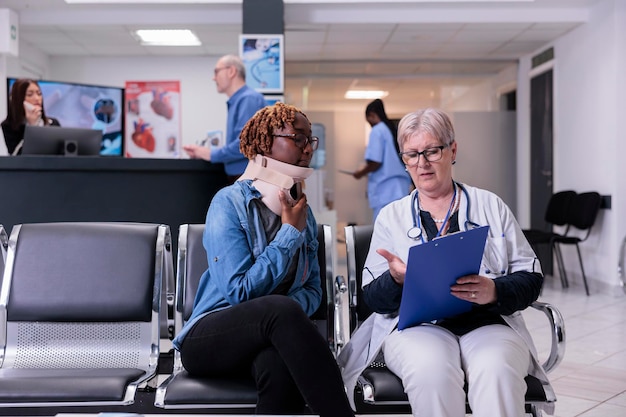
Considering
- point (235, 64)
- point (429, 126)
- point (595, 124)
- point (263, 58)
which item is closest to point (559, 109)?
point (595, 124)

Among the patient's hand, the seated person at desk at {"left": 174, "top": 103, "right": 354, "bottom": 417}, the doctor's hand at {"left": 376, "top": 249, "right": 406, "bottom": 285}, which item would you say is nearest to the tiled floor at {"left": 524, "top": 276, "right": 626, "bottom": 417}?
the doctor's hand at {"left": 376, "top": 249, "right": 406, "bottom": 285}

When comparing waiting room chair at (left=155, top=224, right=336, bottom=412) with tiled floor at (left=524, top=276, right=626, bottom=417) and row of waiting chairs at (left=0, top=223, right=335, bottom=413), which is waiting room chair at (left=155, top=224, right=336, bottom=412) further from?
tiled floor at (left=524, top=276, right=626, bottom=417)

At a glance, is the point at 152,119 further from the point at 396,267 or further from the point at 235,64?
the point at 396,267

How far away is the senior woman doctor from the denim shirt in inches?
8.9

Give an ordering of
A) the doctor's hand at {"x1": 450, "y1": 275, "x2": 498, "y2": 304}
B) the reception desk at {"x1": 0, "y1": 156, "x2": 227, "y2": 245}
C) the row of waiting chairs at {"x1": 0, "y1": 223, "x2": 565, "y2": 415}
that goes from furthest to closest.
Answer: the reception desk at {"x1": 0, "y1": 156, "x2": 227, "y2": 245} → the row of waiting chairs at {"x1": 0, "y1": 223, "x2": 565, "y2": 415} → the doctor's hand at {"x1": 450, "y1": 275, "x2": 498, "y2": 304}

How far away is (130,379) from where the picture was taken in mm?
1927

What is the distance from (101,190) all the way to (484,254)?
2493 millimetres

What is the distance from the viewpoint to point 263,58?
6496 mm

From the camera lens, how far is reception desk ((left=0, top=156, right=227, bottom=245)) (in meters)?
3.76

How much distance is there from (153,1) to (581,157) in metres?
4.39

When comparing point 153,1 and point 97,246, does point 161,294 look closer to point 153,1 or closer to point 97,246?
point 97,246

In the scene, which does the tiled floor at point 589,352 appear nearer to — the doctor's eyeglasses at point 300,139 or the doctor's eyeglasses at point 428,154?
the doctor's eyeglasses at point 428,154

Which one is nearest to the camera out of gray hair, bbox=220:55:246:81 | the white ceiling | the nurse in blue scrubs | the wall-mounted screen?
gray hair, bbox=220:55:246:81

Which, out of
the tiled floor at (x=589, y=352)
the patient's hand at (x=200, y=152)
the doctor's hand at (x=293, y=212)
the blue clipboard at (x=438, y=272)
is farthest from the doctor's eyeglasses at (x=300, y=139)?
the patient's hand at (x=200, y=152)
